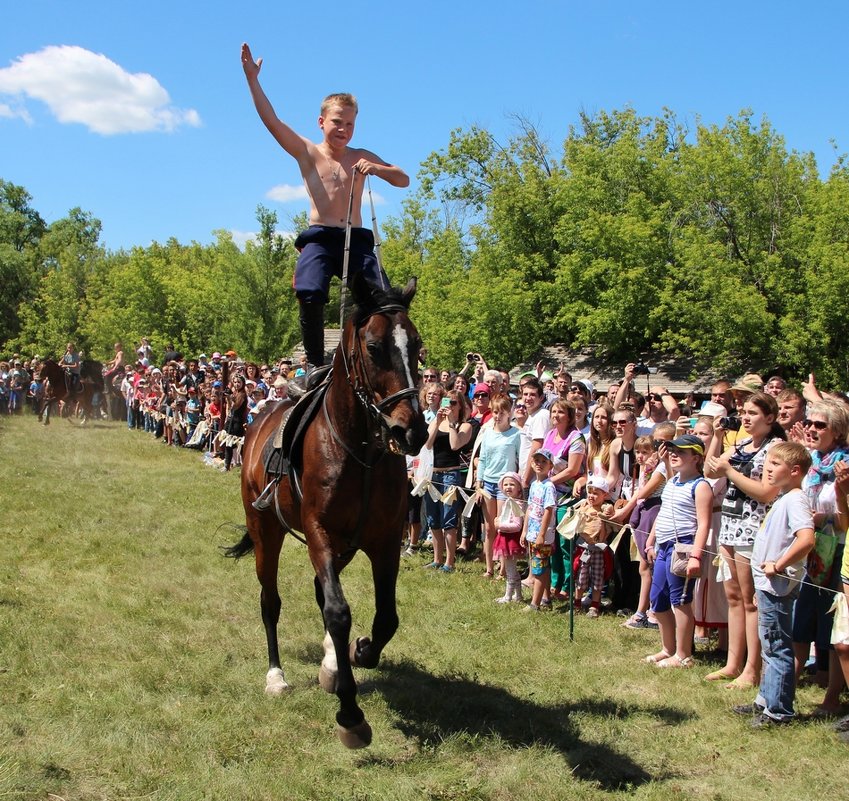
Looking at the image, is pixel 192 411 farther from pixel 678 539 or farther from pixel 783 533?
pixel 783 533

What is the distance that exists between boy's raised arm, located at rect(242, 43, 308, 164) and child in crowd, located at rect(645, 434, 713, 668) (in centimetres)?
372

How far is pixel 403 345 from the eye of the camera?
4.55 meters

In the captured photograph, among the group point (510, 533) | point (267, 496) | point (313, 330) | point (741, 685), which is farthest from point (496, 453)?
point (741, 685)

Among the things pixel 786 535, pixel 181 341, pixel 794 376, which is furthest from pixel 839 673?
pixel 181 341

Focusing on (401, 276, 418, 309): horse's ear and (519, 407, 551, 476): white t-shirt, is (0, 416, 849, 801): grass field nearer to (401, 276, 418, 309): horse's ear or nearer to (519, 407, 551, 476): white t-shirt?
(519, 407, 551, 476): white t-shirt

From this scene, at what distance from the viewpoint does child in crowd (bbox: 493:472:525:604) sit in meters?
8.73

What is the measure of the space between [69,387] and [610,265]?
21.8 meters

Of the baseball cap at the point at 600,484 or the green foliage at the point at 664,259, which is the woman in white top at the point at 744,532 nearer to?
the baseball cap at the point at 600,484

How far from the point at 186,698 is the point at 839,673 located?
4363 millimetres

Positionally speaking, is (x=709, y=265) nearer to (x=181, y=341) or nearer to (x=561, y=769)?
(x=561, y=769)

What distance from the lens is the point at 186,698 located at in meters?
5.61

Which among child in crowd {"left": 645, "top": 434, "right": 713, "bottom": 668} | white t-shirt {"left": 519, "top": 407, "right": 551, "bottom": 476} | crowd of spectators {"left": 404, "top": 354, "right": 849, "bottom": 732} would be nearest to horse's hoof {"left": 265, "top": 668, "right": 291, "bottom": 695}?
crowd of spectators {"left": 404, "top": 354, "right": 849, "bottom": 732}

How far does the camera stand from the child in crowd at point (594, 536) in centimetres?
791

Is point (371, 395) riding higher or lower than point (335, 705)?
higher
